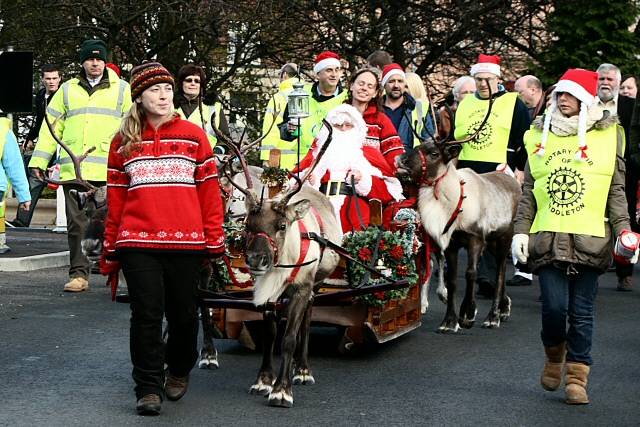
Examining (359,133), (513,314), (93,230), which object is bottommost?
(513,314)

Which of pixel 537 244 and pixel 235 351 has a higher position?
pixel 537 244

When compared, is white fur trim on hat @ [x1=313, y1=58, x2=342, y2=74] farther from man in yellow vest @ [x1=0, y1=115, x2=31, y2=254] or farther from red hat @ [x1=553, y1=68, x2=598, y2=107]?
red hat @ [x1=553, y1=68, x2=598, y2=107]

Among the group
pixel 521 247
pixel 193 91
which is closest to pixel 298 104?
pixel 193 91

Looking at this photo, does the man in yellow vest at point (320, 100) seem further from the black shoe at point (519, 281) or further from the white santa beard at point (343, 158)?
the black shoe at point (519, 281)

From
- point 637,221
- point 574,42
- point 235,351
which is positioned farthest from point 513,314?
point 574,42

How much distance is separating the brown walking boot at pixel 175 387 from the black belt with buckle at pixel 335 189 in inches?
110

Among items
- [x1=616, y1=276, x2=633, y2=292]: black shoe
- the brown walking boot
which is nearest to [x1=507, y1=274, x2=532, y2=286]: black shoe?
[x1=616, y1=276, x2=633, y2=292]: black shoe

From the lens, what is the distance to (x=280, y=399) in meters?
8.78

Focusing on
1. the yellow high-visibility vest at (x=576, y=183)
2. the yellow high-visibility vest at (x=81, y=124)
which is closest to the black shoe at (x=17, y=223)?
the yellow high-visibility vest at (x=81, y=124)

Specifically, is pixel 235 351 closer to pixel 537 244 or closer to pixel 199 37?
pixel 537 244

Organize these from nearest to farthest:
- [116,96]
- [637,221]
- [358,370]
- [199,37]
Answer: [358,370] < [116,96] < [637,221] < [199,37]

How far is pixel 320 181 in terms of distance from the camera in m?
11.4

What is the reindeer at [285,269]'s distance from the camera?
347 inches

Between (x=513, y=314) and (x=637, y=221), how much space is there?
7.89 ft
